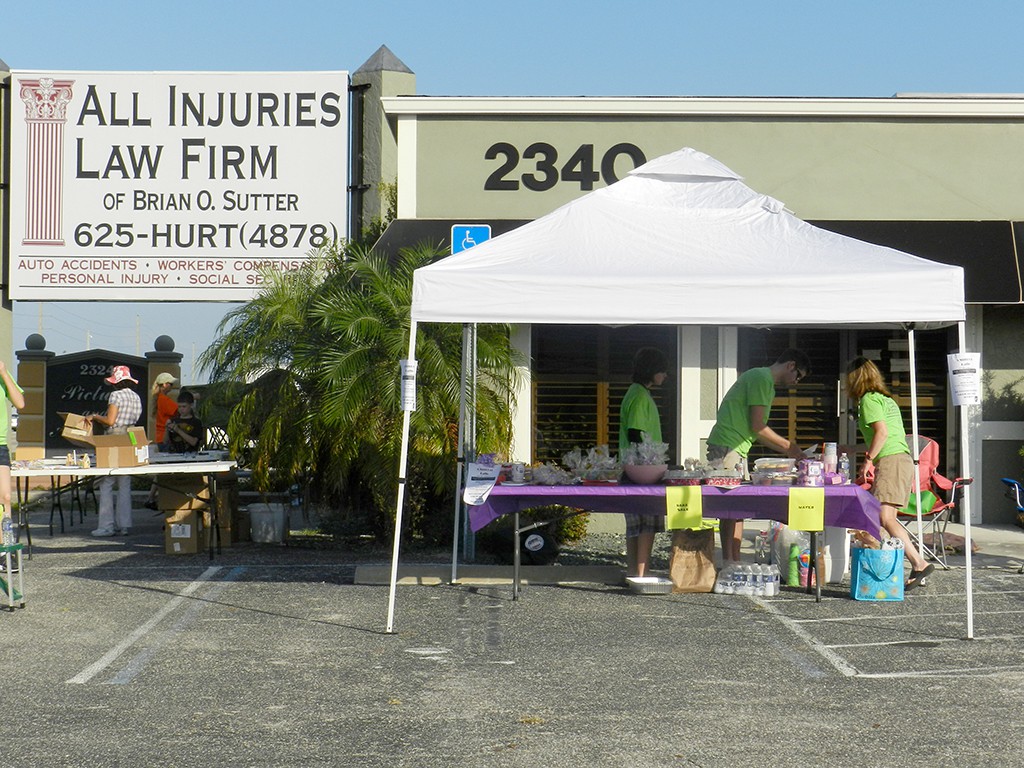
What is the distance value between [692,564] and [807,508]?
1134mm

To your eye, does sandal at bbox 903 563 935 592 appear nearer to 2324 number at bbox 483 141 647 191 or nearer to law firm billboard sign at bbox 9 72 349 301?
2324 number at bbox 483 141 647 191

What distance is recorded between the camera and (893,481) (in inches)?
395

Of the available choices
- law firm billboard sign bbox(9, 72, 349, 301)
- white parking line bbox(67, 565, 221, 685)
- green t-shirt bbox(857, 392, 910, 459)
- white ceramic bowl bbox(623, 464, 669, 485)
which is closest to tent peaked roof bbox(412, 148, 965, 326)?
white ceramic bowl bbox(623, 464, 669, 485)

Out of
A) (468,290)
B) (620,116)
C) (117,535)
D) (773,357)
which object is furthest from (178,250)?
(468,290)

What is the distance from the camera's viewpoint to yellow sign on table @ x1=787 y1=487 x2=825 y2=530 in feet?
29.8

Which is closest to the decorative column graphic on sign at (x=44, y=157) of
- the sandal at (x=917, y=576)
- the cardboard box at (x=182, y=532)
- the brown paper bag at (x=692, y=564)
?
the cardboard box at (x=182, y=532)

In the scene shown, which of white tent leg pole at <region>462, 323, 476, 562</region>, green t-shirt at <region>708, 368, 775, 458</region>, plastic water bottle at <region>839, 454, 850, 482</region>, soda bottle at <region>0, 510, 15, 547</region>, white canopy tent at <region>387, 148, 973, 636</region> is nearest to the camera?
white canopy tent at <region>387, 148, 973, 636</region>

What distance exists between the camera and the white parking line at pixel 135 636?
717 centimetres

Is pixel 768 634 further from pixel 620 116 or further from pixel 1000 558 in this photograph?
pixel 620 116

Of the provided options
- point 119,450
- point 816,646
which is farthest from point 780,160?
point 816,646

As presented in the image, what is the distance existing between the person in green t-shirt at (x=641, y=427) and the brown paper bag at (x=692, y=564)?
0.20 meters

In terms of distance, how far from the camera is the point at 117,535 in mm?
13703

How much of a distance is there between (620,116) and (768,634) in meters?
7.52

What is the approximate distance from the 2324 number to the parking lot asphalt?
537 cm
